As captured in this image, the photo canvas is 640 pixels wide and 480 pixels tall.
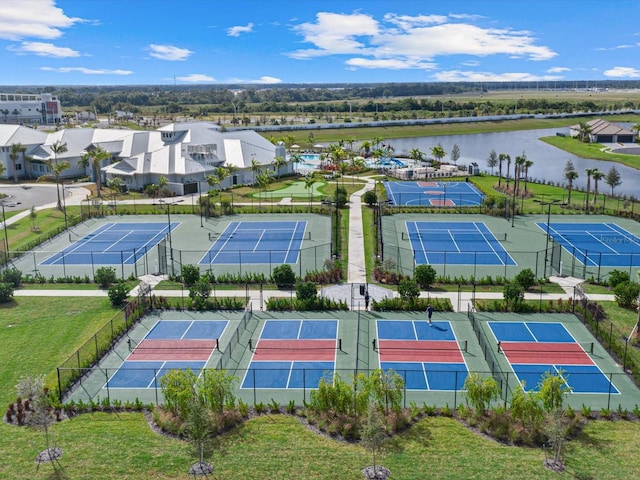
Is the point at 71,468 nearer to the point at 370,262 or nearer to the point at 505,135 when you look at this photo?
the point at 370,262

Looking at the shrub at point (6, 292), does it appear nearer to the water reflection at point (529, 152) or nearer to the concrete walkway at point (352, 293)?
the concrete walkway at point (352, 293)

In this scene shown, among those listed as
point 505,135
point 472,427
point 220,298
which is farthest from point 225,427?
point 505,135

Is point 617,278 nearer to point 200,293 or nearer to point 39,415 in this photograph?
point 200,293

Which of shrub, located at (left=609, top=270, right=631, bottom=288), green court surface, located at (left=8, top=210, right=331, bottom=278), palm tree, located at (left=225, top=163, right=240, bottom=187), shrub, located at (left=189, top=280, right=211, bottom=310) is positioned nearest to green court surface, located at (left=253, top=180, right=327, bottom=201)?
palm tree, located at (left=225, top=163, right=240, bottom=187)

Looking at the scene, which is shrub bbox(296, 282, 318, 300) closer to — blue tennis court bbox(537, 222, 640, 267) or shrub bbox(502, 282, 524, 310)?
shrub bbox(502, 282, 524, 310)

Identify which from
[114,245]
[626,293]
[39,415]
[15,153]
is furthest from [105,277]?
[15,153]
